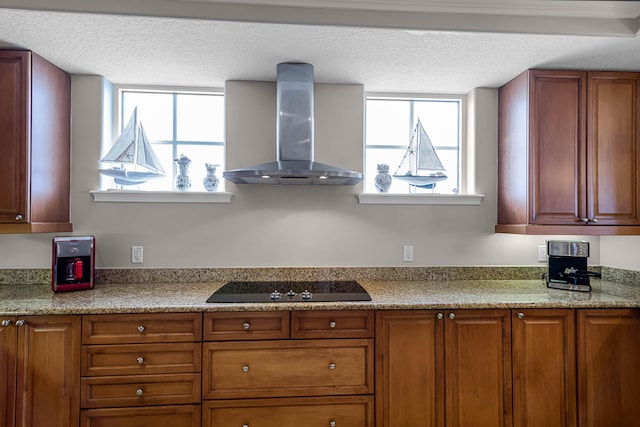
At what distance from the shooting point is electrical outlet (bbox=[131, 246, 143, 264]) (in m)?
2.39

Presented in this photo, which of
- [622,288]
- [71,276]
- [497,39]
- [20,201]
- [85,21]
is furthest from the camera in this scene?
[622,288]

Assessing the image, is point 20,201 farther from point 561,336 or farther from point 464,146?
point 561,336

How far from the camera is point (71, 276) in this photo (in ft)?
6.98

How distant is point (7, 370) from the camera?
1.73 m

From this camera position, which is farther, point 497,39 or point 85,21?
point 497,39

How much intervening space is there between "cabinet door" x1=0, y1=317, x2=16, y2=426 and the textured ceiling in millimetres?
1472

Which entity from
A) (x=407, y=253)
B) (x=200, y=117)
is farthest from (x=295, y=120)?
(x=407, y=253)

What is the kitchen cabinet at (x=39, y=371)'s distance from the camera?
173 centimetres

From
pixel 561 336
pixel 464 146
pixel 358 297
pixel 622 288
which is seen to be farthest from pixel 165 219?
pixel 622 288

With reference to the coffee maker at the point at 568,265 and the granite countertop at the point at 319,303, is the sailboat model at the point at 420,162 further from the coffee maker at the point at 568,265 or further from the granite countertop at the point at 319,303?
the coffee maker at the point at 568,265

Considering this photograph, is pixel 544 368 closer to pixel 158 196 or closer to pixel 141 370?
pixel 141 370

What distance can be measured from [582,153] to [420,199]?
100 cm

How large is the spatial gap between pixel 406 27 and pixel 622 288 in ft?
6.98

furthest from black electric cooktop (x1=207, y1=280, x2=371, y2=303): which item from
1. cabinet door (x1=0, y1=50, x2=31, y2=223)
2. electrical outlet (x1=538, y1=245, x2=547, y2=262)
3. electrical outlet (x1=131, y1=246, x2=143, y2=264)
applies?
electrical outlet (x1=538, y1=245, x2=547, y2=262)
